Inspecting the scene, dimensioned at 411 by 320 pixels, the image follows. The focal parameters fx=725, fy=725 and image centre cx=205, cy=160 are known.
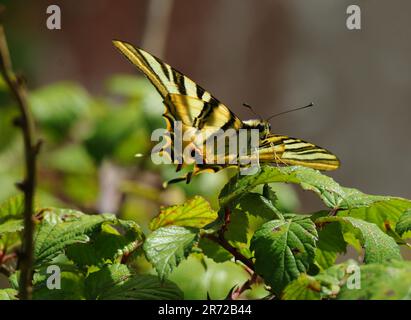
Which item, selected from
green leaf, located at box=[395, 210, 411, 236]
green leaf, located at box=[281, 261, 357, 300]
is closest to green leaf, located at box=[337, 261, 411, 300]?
green leaf, located at box=[281, 261, 357, 300]

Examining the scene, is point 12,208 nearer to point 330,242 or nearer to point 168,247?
point 168,247

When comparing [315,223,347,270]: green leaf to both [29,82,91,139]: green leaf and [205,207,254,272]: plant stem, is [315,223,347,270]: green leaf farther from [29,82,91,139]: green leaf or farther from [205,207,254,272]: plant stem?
[29,82,91,139]: green leaf

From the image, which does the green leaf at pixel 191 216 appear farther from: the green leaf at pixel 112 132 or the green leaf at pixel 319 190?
the green leaf at pixel 112 132

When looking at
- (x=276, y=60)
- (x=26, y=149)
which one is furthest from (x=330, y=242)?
(x=276, y=60)

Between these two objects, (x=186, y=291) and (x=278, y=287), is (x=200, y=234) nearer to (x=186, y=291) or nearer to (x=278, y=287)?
(x=278, y=287)

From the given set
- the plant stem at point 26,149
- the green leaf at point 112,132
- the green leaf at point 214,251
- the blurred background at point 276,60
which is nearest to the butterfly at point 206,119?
the green leaf at point 214,251

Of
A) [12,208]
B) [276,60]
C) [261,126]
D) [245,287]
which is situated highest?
[276,60]

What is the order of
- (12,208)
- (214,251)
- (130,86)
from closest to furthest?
(214,251)
(12,208)
(130,86)
